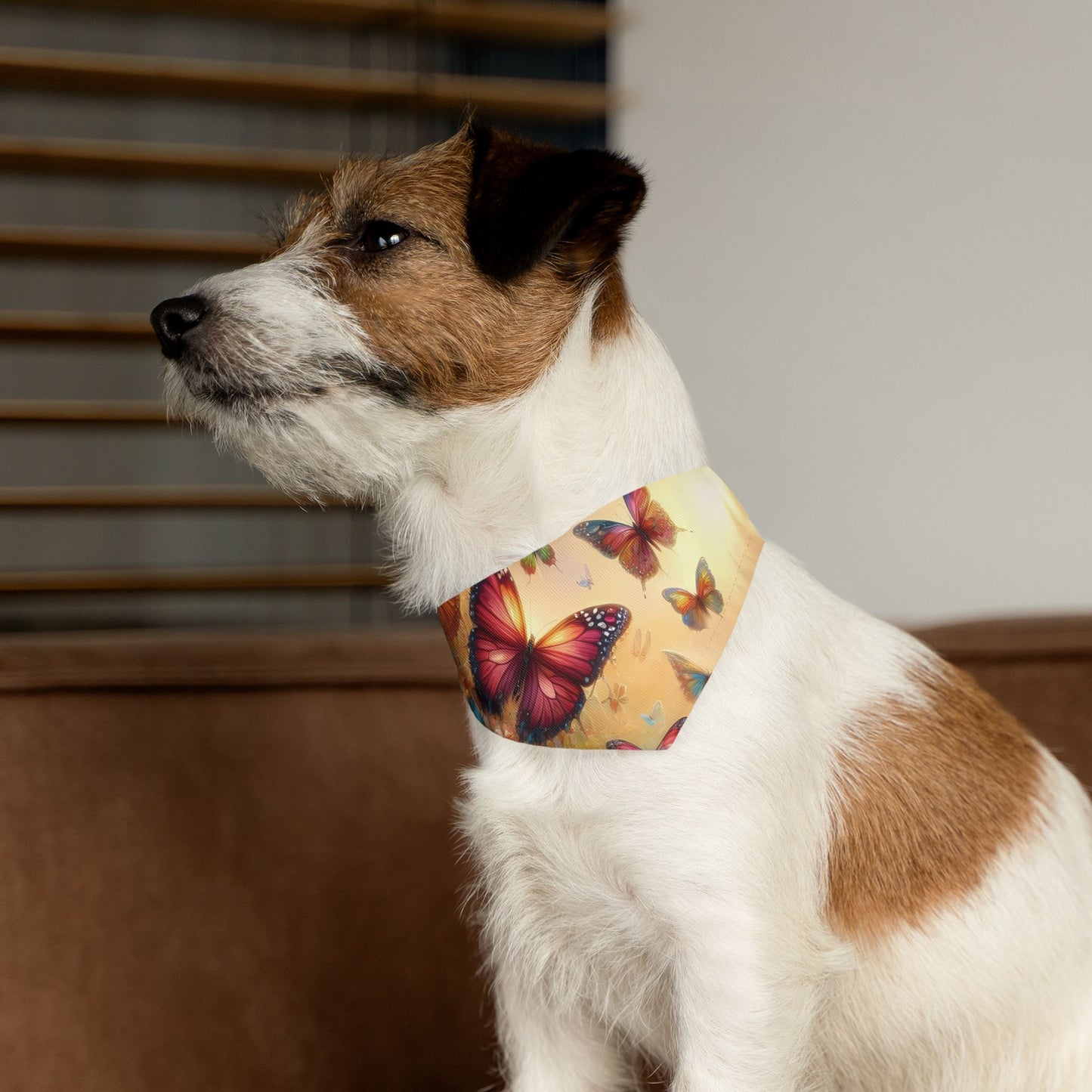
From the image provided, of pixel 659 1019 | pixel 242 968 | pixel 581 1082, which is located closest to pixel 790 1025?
pixel 659 1019

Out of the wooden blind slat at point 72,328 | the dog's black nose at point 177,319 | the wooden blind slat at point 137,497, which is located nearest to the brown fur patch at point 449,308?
the dog's black nose at point 177,319

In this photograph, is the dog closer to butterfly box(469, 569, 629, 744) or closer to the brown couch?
butterfly box(469, 569, 629, 744)

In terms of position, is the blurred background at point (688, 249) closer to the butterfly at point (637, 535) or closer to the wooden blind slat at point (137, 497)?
the wooden blind slat at point (137, 497)

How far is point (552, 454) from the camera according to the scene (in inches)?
37.6

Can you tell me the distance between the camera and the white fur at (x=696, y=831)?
0.87 metres

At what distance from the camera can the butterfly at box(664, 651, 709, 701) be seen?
2.92 feet

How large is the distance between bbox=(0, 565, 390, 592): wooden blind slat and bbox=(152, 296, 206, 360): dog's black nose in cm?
258

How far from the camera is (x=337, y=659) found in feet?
4.83

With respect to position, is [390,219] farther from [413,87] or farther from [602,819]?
[413,87]

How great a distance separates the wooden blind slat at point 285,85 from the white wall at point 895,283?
672 millimetres

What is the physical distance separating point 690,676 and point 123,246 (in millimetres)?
3231

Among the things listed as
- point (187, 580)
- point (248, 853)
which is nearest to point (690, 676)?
point (248, 853)

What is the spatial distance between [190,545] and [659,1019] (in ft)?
11.1

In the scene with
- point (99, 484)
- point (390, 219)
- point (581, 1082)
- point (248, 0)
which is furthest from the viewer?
point (99, 484)
